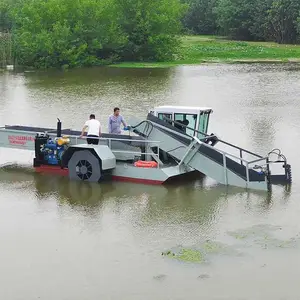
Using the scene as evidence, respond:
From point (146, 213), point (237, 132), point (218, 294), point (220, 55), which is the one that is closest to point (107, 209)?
point (146, 213)

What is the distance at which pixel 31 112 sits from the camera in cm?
2741

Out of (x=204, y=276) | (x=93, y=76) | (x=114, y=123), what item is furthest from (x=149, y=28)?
(x=204, y=276)

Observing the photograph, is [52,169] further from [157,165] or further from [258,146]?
[258,146]

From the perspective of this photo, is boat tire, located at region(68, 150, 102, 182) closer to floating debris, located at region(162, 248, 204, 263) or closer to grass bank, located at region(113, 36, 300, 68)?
floating debris, located at region(162, 248, 204, 263)

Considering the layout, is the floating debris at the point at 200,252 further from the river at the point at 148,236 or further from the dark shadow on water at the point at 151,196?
the dark shadow on water at the point at 151,196

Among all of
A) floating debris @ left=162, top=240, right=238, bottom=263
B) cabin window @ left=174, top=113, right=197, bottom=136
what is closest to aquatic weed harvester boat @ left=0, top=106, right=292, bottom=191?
cabin window @ left=174, top=113, right=197, bottom=136

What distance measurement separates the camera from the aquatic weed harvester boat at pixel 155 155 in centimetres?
1518

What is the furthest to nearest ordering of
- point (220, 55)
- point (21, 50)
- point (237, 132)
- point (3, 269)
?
1. point (220, 55)
2. point (21, 50)
3. point (237, 132)
4. point (3, 269)

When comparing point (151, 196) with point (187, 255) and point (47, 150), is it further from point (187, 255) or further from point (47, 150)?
point (187, 255)

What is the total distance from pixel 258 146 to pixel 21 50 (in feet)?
117

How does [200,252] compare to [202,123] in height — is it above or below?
below

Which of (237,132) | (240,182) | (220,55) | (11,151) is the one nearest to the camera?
(240,182)

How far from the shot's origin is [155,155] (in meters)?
15.8

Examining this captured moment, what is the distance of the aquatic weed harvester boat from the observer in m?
15.2
